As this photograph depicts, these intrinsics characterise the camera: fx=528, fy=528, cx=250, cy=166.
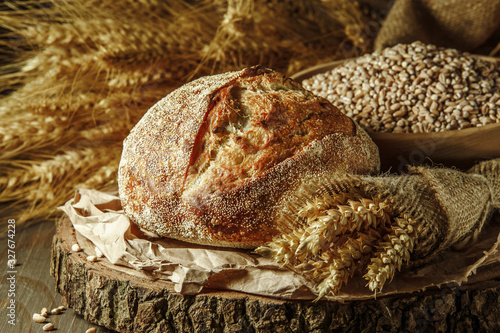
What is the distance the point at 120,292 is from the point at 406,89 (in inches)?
54.2

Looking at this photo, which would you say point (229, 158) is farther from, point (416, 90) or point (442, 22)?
point (442, 22)

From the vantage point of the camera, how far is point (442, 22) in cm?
293

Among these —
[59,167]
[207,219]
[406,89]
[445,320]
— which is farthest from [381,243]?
[59,167]

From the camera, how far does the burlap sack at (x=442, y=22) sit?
283 cm

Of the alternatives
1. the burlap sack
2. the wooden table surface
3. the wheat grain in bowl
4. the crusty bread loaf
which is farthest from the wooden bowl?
the wooden table surface

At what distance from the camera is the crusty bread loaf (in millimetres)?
1643

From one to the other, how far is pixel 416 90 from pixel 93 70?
143 centimetres

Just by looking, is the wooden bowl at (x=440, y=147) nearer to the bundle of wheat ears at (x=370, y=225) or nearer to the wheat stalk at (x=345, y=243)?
the bundle of wheat ears at (x=370, y=225)

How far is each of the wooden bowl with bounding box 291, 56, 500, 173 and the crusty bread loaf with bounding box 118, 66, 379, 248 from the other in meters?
0.22

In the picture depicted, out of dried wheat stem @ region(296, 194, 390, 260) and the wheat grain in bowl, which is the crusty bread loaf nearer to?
dried wheat stem @ region(296, 194, 390, 260)

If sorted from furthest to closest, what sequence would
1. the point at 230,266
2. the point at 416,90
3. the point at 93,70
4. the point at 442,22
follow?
the point at 442,22
the point at 93,70
the point at 416,90
the point at 230,266

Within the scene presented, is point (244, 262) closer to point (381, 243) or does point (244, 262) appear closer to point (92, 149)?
point (381, 243)

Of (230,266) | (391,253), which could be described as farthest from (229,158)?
(391,253)

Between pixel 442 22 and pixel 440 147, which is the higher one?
pixel 442 22
